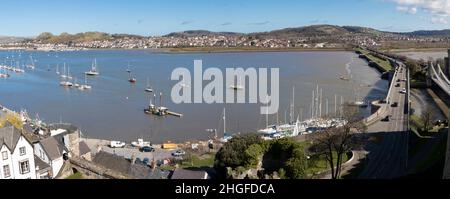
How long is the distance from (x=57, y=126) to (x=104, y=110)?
8.23 meters

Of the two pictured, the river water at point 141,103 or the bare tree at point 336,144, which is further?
the river water at point 141,103

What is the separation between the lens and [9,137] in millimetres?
5652

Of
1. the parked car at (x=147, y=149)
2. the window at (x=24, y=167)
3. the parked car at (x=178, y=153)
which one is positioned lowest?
the parked car at (x=147, y=149)

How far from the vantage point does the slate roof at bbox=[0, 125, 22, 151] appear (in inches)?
219

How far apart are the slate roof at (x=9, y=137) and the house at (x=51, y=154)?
35.0 inches

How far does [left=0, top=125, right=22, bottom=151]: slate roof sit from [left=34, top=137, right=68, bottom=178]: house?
89 centimetres

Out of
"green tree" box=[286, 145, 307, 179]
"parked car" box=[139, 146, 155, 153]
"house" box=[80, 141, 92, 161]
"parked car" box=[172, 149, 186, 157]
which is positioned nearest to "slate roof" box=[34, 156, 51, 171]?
"house" box=[80, 141, 92, 161]

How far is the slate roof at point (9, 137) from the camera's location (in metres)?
5.55

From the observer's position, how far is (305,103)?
18.2 metres

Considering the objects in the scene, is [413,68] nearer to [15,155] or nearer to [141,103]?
[141,103]

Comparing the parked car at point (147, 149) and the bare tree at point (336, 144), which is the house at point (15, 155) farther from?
the parked car at point (147, 149)

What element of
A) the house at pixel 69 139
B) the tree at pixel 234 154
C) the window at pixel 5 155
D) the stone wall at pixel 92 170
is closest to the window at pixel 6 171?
the window at pixel 5 155

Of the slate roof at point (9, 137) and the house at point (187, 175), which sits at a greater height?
the slate roof at point (9, 137)

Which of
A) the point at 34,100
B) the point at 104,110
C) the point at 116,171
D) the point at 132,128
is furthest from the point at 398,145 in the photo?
the point at 34,100
